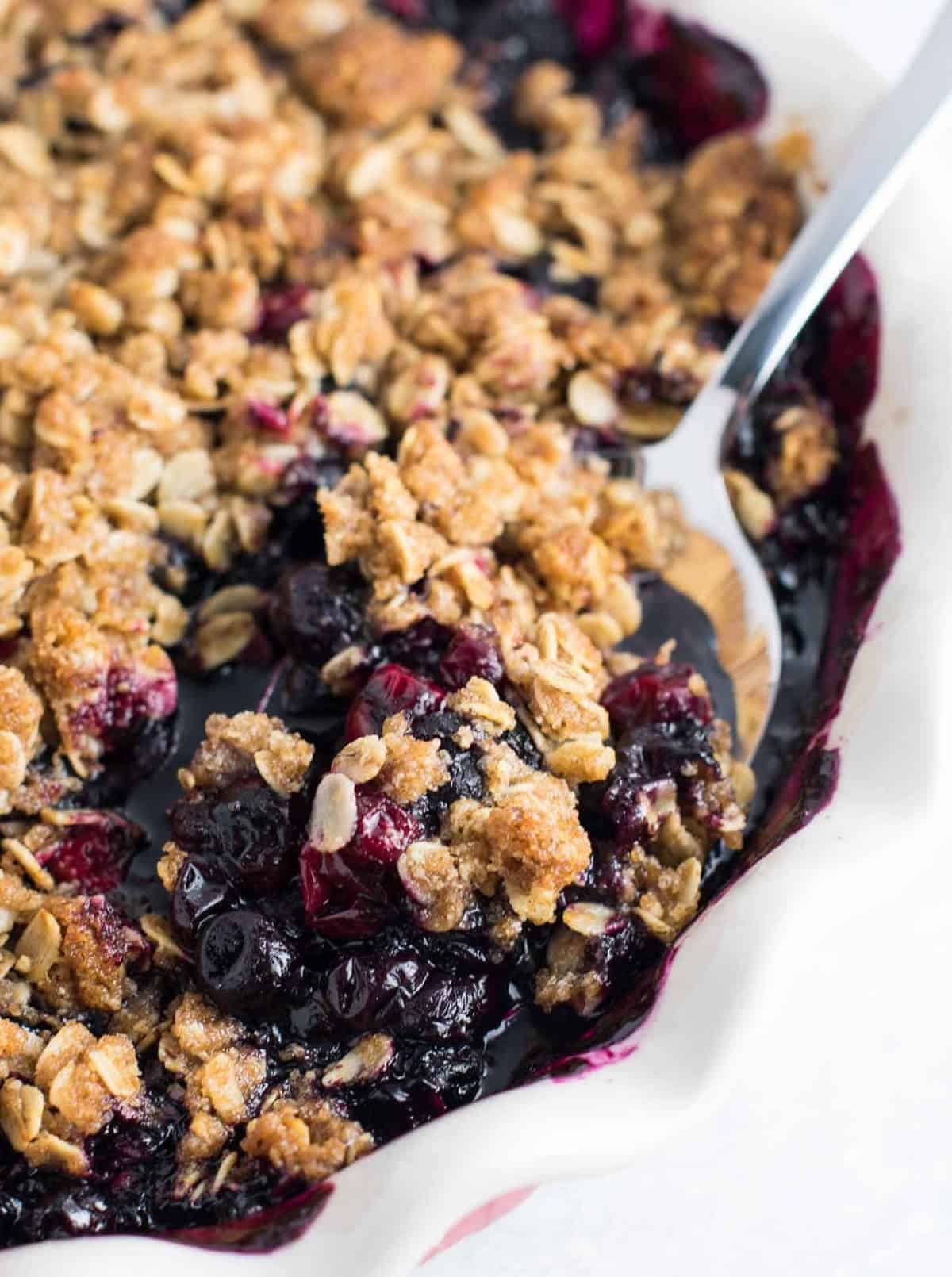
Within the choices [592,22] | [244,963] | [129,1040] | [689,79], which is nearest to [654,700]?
[244,963]

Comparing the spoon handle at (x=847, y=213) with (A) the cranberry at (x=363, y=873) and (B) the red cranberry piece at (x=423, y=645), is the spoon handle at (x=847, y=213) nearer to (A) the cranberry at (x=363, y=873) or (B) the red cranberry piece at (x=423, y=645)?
(B) the red cranberry piece at (x=423, y=645)

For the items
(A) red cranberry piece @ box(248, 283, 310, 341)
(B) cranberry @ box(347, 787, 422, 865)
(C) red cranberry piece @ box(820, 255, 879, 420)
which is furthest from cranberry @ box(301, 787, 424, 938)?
(C) red cranberry piece @ box(820, 255, 879, 420)

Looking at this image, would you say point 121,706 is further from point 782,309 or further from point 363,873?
point 782,309

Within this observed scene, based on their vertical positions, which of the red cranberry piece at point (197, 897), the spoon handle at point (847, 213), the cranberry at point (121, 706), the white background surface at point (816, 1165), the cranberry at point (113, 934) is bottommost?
the white background surface at point (816, 1165)

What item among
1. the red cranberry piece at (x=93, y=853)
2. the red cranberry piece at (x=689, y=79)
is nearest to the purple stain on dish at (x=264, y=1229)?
the red cranberry piece at (x=93, y=853)

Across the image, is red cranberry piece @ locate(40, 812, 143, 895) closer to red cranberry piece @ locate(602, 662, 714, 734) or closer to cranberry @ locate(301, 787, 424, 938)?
cranberry @ locate(301, 787, 424, 938)

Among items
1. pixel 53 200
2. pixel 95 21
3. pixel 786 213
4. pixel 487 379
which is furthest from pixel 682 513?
pixel 95 21
